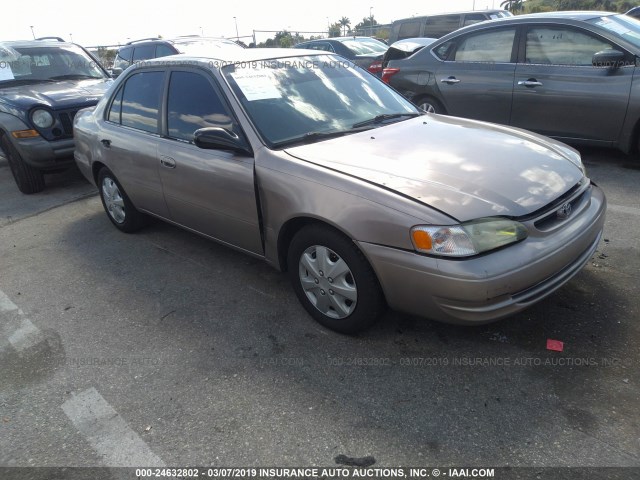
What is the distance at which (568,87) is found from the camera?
17.7 feet

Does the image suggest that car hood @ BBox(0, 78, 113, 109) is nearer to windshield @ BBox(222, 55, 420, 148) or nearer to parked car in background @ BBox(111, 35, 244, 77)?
parked car in background @ BBox(111, 35, 244, 77)

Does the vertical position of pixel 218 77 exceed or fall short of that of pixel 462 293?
it exceeds it

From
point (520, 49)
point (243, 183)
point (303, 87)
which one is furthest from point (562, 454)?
point (520, 49)

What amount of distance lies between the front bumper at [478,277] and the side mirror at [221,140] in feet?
3.63

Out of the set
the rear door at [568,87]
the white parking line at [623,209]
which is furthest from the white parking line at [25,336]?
the rear door at [568,87]

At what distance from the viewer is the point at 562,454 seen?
2.08m

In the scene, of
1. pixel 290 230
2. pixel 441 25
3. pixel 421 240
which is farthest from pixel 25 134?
pixel 441 25

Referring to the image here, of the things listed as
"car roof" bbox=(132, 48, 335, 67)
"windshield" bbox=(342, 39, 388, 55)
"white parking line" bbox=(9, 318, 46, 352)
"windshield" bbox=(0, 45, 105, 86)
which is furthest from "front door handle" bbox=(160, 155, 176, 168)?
"windshield" bbox=(342, 39, 388, 55)

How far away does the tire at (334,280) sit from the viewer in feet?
8.87

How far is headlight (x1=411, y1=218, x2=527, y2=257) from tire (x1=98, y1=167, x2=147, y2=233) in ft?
10.5

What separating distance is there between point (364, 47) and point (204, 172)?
10083 mm

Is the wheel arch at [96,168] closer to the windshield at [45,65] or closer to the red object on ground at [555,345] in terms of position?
the windshield at [45,65]

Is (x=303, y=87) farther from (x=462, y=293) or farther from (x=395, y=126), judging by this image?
(x=462, y=293)

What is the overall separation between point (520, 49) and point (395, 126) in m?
3.25
